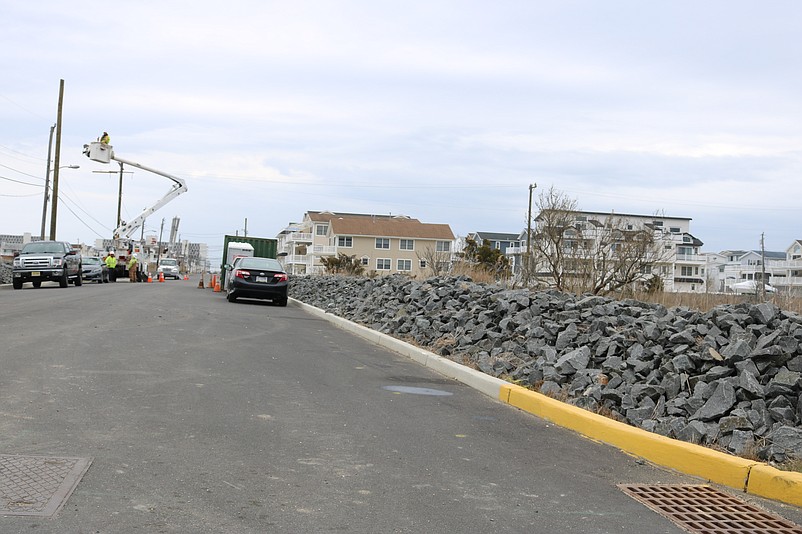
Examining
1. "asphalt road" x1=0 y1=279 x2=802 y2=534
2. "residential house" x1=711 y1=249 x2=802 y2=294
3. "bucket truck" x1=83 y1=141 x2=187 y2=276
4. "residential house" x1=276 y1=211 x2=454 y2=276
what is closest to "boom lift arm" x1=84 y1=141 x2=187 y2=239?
"bucket truck" x1=83 y1=141 x2=187 y2=276

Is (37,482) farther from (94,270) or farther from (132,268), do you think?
(132,268)

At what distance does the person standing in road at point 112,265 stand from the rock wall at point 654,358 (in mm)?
33984

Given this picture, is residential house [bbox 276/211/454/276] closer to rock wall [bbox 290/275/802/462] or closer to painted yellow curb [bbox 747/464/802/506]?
rock wall [bbox 290/275/802/462]

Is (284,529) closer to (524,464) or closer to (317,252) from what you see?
(524,464)

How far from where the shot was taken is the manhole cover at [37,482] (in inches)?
172

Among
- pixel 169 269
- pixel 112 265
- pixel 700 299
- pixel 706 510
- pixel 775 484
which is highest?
pixel 700 299

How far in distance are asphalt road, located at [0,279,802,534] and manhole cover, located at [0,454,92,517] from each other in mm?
95

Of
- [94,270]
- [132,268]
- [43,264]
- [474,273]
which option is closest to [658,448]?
[474,273]

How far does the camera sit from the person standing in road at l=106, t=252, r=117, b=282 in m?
43.4

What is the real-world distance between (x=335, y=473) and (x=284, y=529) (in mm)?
1167

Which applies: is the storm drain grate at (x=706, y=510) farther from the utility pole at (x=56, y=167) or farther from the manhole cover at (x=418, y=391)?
the utility pole at (x=56, y=167)

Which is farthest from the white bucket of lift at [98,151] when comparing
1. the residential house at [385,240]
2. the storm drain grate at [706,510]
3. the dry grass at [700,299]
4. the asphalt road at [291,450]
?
the residential house at [385,240]

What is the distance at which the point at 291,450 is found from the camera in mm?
6008

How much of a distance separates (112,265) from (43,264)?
12474 mm
